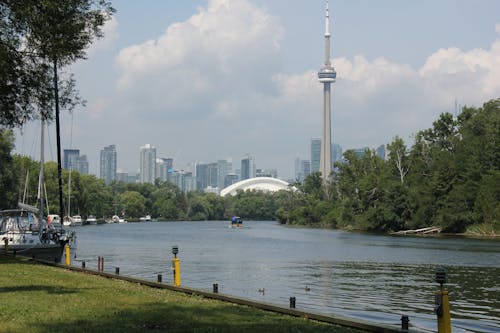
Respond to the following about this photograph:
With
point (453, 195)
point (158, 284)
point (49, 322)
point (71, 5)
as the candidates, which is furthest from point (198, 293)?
point (453, 195)

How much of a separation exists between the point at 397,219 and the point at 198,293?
114 meters

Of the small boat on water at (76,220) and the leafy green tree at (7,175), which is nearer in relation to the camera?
the leafy green tree at (7,175)

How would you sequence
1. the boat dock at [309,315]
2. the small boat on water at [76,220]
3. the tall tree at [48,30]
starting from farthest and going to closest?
the small boat on water at [76,220] < the tall tree at [48,30] < the boat dock at [309,315]

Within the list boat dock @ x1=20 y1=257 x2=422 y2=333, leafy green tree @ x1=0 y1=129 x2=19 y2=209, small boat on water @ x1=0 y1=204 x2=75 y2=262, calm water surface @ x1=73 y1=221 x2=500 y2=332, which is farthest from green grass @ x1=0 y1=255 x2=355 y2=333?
leafy green tree @ x1=0 y1=129 x2=19 y2=209

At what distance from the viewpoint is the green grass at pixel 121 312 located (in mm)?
16094

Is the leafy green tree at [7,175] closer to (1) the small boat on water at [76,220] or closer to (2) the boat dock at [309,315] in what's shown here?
(1) the small boat on water at [76,220]

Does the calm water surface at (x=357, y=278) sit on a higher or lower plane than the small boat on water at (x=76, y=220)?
lower

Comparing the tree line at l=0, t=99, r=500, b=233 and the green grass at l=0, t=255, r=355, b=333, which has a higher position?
the tree line at l=0, t=99, r=500, b=233

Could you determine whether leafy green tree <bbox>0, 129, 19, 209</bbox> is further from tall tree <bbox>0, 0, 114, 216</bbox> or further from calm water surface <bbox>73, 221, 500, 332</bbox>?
tall tree <bbox>0, 0, 114, 216</bbox>

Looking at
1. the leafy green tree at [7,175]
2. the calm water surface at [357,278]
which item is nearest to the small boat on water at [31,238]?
the calm water surface at [357,278]

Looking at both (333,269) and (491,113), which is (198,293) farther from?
(491,113)

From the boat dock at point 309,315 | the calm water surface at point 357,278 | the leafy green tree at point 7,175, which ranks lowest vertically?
the calm water surface at point 357,278

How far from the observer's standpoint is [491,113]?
12912 cm

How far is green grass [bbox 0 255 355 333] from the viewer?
52.8 ft
